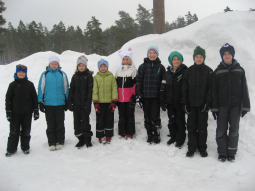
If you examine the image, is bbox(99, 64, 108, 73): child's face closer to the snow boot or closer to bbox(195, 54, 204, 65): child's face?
bbox(195, 54, 204, 65): child's face

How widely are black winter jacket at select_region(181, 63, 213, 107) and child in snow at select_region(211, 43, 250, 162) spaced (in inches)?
4.5

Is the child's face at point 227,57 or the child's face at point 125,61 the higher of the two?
the child's face at point 125,61

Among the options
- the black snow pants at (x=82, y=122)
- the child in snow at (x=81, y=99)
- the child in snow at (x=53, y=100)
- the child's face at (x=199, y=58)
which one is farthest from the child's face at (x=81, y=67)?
the child's face at (x=199, y=58)

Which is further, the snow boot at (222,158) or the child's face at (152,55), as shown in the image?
the child's face at (152,55)

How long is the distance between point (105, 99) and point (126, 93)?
0.52 metres

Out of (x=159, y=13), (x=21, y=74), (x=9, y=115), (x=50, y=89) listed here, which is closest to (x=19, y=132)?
(x=9, y=115)

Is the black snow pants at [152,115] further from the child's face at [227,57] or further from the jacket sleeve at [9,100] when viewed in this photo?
the jacket sleeve at [9,100]

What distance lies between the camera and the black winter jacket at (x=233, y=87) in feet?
10.7

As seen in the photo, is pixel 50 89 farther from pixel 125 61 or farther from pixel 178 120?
pixel 178 120

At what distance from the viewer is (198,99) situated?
139 inches

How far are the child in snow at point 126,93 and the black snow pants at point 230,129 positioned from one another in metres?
1.89

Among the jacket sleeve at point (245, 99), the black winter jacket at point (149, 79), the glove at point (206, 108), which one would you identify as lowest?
the glove at point (206, 108)

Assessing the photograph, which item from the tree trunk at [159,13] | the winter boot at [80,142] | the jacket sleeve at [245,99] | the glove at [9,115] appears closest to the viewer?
the jacket sleeve at [245,99]

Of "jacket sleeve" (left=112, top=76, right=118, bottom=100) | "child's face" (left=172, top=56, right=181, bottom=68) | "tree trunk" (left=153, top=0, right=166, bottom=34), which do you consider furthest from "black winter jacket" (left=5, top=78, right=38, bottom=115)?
"tree trunk" (left=153, top=0, right=166, bottom=34)
